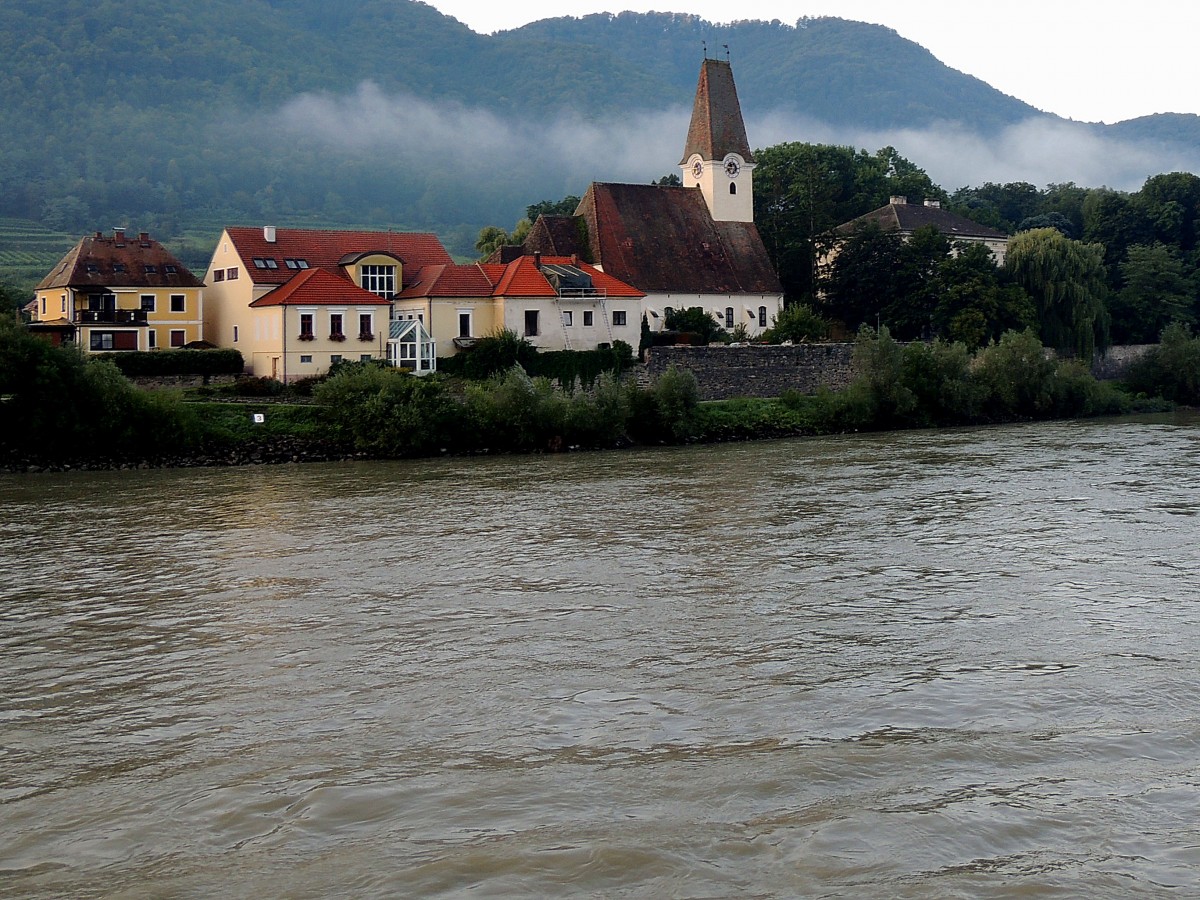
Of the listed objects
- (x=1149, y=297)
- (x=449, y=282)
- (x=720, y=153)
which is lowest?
(x=449, y=282)

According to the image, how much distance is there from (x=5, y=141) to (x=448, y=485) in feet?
466

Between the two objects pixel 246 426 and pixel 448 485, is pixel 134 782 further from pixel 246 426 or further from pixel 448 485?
pixel 246 426

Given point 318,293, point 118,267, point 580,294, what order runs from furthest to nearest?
point 580,294
point 118,267
point 318,293

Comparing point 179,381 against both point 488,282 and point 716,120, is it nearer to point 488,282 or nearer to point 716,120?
point 488,282

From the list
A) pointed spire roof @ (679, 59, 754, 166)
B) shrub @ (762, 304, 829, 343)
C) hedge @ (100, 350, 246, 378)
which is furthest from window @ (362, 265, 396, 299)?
pointed spire roof @ (679, 59, 754, 166)

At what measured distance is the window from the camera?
49.0 metres

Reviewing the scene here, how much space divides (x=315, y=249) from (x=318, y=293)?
15.1 feet

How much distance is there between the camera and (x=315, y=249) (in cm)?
4950

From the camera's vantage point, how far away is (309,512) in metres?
26.7

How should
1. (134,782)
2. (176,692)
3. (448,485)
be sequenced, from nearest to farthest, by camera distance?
(134,782) → (176,692) → (448,485)

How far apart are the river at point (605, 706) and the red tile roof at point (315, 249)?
2438 centimetres

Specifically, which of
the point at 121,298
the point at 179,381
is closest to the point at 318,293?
the point at 179,381

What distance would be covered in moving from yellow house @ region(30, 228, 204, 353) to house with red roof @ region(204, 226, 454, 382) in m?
1.61

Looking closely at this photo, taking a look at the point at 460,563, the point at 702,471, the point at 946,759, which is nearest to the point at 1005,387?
the point at 702,471
